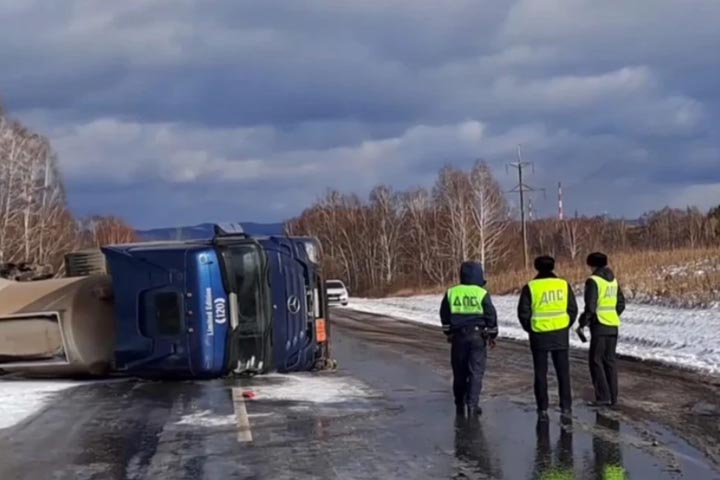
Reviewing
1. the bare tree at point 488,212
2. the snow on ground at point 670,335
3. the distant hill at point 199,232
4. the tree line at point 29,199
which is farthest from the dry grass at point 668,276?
the bare tree at point 488,212

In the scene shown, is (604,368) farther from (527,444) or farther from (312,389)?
(312,389)

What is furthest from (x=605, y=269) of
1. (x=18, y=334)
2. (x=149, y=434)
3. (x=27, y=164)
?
(x=27, y=164)

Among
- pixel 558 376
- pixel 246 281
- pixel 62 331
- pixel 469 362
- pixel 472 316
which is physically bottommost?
pixel 558 376

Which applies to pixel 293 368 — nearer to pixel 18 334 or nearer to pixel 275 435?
pixel 18 334

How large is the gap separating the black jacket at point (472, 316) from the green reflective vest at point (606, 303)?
1.30 metres

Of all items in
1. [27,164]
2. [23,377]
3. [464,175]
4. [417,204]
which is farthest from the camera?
[417,204]

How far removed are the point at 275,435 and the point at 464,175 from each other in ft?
294

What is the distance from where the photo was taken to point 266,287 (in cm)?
1617

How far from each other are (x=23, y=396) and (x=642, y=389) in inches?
324

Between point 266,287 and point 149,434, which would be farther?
point 266,287

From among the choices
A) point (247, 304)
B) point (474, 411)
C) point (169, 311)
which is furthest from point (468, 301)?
point (169, 311)

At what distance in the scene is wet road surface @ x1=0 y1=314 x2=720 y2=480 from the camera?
8.85 m

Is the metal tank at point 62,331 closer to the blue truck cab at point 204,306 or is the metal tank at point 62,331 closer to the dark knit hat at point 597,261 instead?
the blue truck cab at point 204,306

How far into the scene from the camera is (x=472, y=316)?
468 inches
